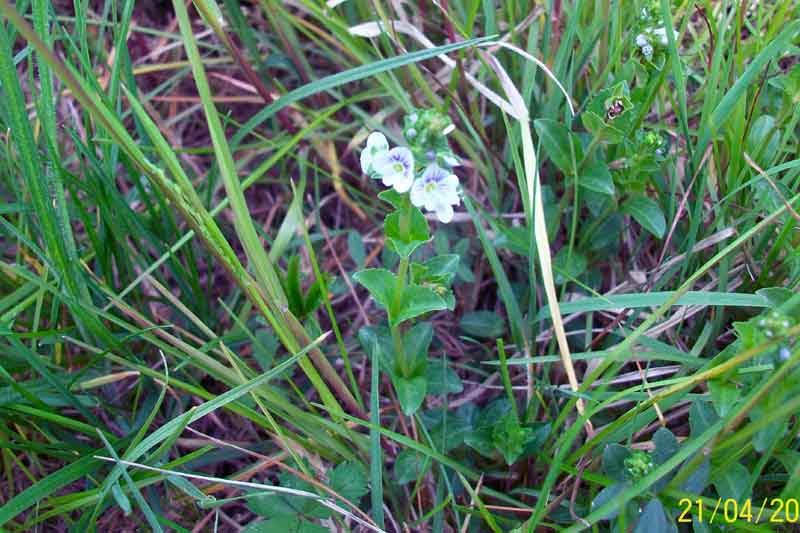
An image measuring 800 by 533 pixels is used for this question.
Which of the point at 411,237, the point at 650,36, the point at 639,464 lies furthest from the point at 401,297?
the point at 650,36

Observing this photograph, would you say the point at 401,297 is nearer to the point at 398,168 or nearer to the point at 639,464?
the point at 398,168

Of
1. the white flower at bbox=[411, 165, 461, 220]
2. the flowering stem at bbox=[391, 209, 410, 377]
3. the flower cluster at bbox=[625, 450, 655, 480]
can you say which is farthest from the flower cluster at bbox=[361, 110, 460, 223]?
the flower cluster at bbox=[625, 450, 655, 480]

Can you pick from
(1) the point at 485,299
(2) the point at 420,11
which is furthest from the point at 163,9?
(1) the point at 485,299

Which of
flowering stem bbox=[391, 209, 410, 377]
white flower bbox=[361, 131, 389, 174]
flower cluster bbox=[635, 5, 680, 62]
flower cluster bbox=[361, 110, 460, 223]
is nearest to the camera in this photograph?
flower cluster bbox=[361, 110, 460, 223]
